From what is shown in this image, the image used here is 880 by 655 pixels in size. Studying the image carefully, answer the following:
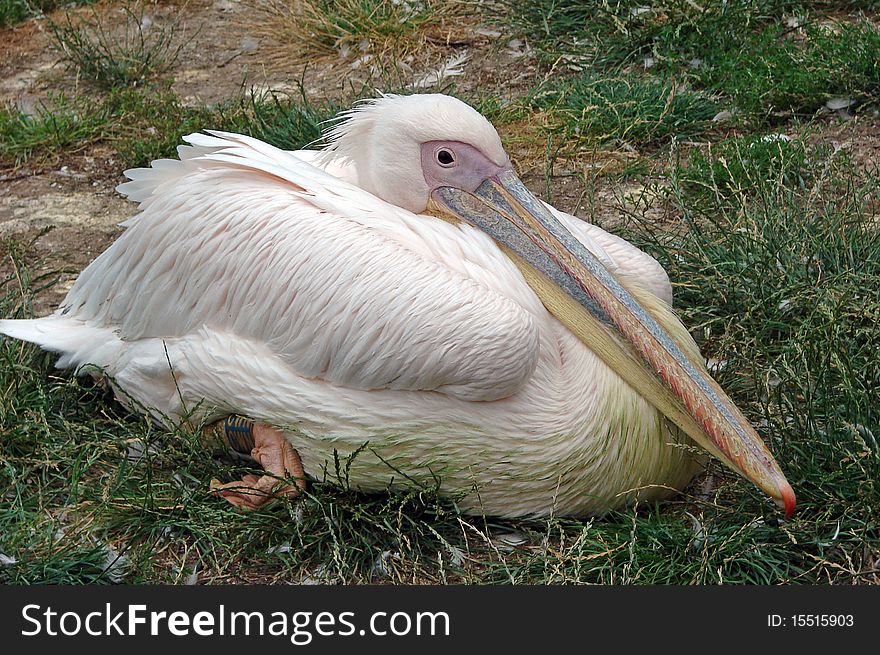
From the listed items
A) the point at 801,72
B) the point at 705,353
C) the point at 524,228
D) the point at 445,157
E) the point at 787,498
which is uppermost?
the point at 445,157

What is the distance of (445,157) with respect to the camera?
141 inches

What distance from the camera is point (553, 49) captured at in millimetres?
6203

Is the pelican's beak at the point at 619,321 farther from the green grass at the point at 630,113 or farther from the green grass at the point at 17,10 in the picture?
the green grass at the point at 17,10

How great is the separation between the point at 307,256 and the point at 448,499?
82 centimetres

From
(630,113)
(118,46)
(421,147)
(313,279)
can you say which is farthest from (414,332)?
(118,46)

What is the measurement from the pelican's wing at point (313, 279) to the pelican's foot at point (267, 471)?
0.28 metres

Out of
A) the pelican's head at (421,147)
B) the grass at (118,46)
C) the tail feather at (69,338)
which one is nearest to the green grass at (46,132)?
the grass at (118,46)

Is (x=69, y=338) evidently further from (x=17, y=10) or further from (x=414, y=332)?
(x=17, y=10)

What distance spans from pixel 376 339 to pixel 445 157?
0.69 metres

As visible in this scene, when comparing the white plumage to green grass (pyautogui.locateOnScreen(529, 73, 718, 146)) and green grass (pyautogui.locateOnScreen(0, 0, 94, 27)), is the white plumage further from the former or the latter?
green grass (pyautogui.locateOnScreen(0, 0, 94, 27))

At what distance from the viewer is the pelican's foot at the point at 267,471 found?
3.49 metres

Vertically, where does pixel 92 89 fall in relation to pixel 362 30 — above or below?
below

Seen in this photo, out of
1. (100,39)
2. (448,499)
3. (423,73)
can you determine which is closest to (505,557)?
(448,499)

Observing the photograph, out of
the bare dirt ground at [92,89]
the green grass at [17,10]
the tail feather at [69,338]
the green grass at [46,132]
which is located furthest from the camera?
the green grass at [17,10]
